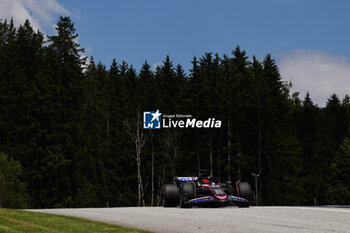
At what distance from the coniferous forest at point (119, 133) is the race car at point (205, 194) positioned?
25.7m

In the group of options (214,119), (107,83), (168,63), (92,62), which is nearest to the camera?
(214,119)

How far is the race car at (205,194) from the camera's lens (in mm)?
21375

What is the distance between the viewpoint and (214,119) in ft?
185

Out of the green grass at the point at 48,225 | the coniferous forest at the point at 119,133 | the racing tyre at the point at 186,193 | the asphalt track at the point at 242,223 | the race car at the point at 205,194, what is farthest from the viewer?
the coniferous forest at the point at 119,133

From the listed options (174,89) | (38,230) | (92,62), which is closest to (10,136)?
(92,62)

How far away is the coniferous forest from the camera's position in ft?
176

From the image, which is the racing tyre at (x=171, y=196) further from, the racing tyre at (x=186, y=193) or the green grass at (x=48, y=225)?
the green grass at (x=48, y=225)

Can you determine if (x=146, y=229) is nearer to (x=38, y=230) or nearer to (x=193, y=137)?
(x=38, y=230)

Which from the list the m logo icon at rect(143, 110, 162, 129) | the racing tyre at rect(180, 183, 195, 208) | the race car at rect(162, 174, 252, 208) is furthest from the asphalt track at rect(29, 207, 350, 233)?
the m logo icon at rect(143, 110, 162, 129)

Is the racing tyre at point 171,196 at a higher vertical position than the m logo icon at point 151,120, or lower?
lower

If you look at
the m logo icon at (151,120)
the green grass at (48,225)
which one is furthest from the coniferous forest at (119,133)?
the green grass at (48,225)

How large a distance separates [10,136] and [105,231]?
4323cm

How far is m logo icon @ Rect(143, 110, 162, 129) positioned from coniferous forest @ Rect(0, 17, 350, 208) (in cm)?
75

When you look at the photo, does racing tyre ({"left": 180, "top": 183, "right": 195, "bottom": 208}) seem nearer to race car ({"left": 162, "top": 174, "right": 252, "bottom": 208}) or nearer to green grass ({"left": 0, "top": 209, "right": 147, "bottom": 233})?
race car ({"left": 162, "top": 174, "right": 252, "bottom": 208})
